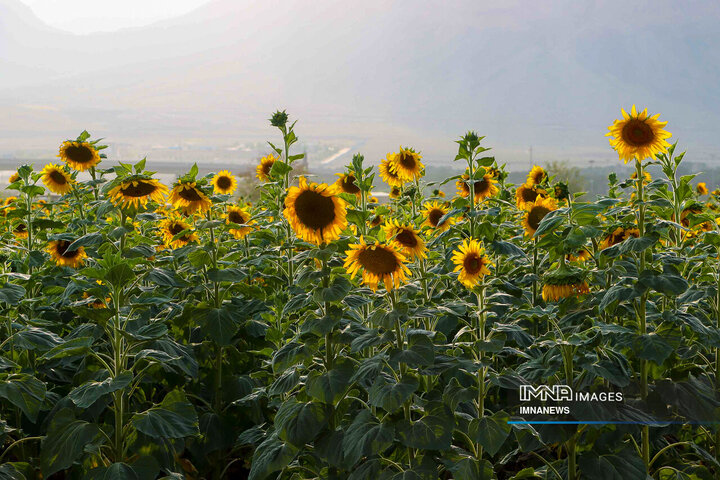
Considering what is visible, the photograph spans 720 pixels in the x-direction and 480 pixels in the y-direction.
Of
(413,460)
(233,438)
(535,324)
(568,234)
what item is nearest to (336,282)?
(413,460)

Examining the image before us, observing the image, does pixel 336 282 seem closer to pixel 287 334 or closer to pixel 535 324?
pixel 287 334

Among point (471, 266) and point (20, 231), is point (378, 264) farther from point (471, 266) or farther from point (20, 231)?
point (20, 231)

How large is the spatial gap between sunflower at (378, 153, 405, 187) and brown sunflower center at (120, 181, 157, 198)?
2.38 metres

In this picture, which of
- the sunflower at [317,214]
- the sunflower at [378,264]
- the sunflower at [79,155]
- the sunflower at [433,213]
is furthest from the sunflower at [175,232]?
the sunflower at [378,264]

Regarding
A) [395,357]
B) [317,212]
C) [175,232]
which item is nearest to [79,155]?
[175,232]

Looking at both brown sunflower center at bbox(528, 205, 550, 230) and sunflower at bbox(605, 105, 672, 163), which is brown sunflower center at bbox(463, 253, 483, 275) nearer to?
sunflower at bbox(605, 105, 672, 163)

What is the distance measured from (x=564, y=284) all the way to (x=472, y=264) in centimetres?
70

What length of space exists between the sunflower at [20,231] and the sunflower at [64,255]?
63 cm

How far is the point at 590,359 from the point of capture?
277 centimetres

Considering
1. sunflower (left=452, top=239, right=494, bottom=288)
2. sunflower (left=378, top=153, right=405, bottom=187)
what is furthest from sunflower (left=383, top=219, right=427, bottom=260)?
sunflower (left=378, top=153, right=405, bottom=187)

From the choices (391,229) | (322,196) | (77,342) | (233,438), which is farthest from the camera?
(233,438)

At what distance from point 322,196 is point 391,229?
1.96 feet

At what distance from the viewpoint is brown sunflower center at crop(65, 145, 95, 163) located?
5.39 metres

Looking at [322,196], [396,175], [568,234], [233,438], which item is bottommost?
[233,438]
